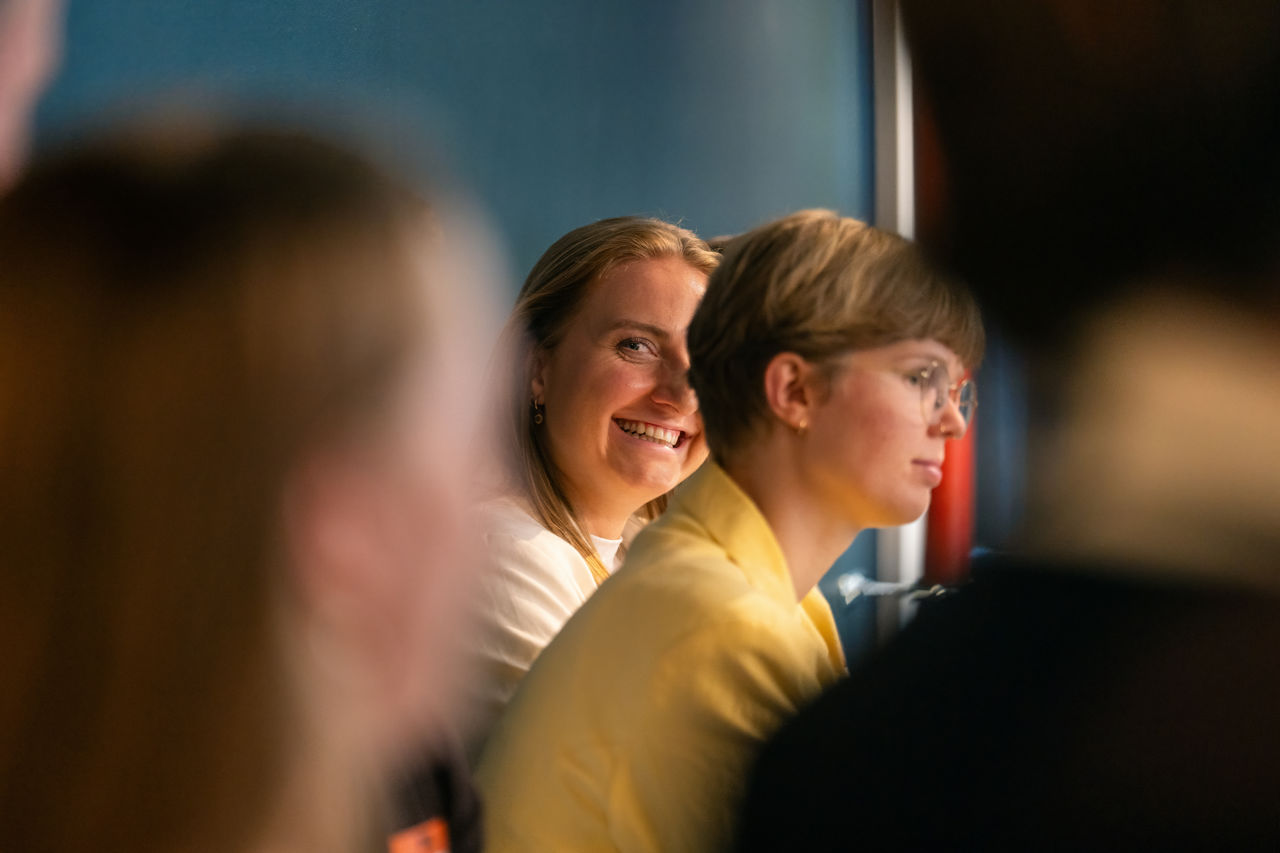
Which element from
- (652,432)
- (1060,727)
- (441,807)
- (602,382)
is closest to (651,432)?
(652,432)

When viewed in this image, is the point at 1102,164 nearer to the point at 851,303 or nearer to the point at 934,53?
the point at 934,53

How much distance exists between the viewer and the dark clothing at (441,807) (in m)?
0.63

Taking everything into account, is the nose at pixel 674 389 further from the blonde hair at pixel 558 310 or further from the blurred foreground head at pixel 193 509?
the blurred foreground head at pixel 193 509

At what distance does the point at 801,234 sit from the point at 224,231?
62cm

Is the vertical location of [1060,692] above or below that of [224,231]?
below

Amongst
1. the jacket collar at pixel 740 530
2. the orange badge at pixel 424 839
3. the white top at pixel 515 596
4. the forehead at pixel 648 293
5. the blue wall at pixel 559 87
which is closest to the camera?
the orange badge at pixel 424 839

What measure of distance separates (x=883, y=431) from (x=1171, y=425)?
0.55 m

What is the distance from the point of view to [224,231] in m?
0.47

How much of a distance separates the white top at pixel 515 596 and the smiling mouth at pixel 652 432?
0.22 meters

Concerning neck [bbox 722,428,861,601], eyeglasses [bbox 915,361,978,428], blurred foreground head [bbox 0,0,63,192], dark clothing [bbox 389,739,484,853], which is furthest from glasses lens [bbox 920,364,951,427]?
blurred foreground head [bbox 0,0,63,192]

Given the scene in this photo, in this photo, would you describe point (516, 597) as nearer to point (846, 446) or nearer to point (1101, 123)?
point (846, 446)

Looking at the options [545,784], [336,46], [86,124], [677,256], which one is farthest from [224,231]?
[336,46]

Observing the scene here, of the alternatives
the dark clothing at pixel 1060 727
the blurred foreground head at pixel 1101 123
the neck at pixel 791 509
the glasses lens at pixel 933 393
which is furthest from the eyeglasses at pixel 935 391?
the blurred foreground head at pixel 1101 123

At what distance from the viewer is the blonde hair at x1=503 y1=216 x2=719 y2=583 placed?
5.19ft
